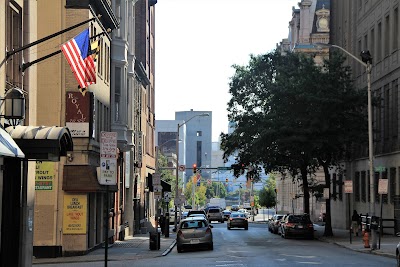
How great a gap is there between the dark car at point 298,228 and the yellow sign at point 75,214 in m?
19.0

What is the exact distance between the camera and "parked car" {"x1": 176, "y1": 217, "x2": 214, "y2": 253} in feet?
124

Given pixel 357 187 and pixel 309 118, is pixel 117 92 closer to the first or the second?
A: pixel 309 118

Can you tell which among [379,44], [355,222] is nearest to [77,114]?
[355,222]

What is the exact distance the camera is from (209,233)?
38.3m

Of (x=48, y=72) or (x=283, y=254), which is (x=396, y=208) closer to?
(x=283, y=254)

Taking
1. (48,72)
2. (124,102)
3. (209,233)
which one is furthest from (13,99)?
(124,102)

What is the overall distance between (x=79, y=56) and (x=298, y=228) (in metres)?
29.5

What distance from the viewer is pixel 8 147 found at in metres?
18.3

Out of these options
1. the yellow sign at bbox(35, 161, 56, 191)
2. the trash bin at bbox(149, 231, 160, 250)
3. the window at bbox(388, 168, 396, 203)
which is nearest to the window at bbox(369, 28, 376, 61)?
the window at bbox(388, 168, 396, 203)

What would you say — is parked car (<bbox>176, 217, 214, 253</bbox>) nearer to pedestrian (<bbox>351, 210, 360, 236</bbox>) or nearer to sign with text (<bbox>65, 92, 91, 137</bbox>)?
sign with text (<bbox>65, 92, 91, 137</bbox>)

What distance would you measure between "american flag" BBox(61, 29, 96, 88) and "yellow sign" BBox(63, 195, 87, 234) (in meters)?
10.8

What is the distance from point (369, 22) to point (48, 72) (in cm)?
3005

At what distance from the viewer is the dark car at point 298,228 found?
49.1m

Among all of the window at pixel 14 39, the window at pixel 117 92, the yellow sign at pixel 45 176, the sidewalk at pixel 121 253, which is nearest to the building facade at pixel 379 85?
the sidewalk at pixel 121 253
